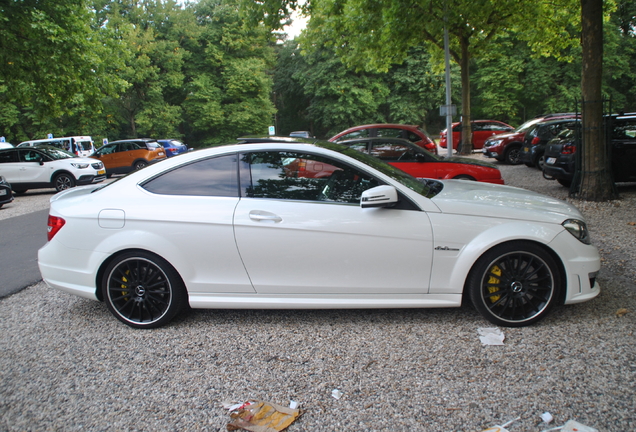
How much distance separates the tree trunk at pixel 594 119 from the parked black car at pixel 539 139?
223 inches

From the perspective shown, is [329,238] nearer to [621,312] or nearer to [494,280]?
[494,280]

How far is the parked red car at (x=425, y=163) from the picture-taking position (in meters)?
8.58

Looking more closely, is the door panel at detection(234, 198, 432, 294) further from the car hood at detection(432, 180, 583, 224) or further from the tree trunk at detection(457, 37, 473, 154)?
the tree trunk at detection(457, 37, 473, 154)

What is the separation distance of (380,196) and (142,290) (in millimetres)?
2105

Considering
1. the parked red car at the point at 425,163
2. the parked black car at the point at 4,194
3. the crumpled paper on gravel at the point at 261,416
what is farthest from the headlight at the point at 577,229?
the parked black car at the point at 4,194

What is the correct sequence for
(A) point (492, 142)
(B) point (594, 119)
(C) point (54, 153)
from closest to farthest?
(B) point (594, 119)
(C) point (54, 153)
(A) point (492, 142)

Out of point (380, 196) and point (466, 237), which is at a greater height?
point (380, 196)

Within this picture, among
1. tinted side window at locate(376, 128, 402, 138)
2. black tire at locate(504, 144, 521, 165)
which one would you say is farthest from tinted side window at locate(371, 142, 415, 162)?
black tire at locate(504, 144, 521, 165)

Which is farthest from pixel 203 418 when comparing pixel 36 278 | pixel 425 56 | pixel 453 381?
pixel 425 56

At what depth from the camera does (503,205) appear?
3.67 m

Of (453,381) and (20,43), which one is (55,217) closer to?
(453,381)

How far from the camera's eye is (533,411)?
2578mm

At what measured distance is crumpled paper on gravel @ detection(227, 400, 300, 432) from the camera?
2533 millimetres

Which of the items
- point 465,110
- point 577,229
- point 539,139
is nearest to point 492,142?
point 539,139
